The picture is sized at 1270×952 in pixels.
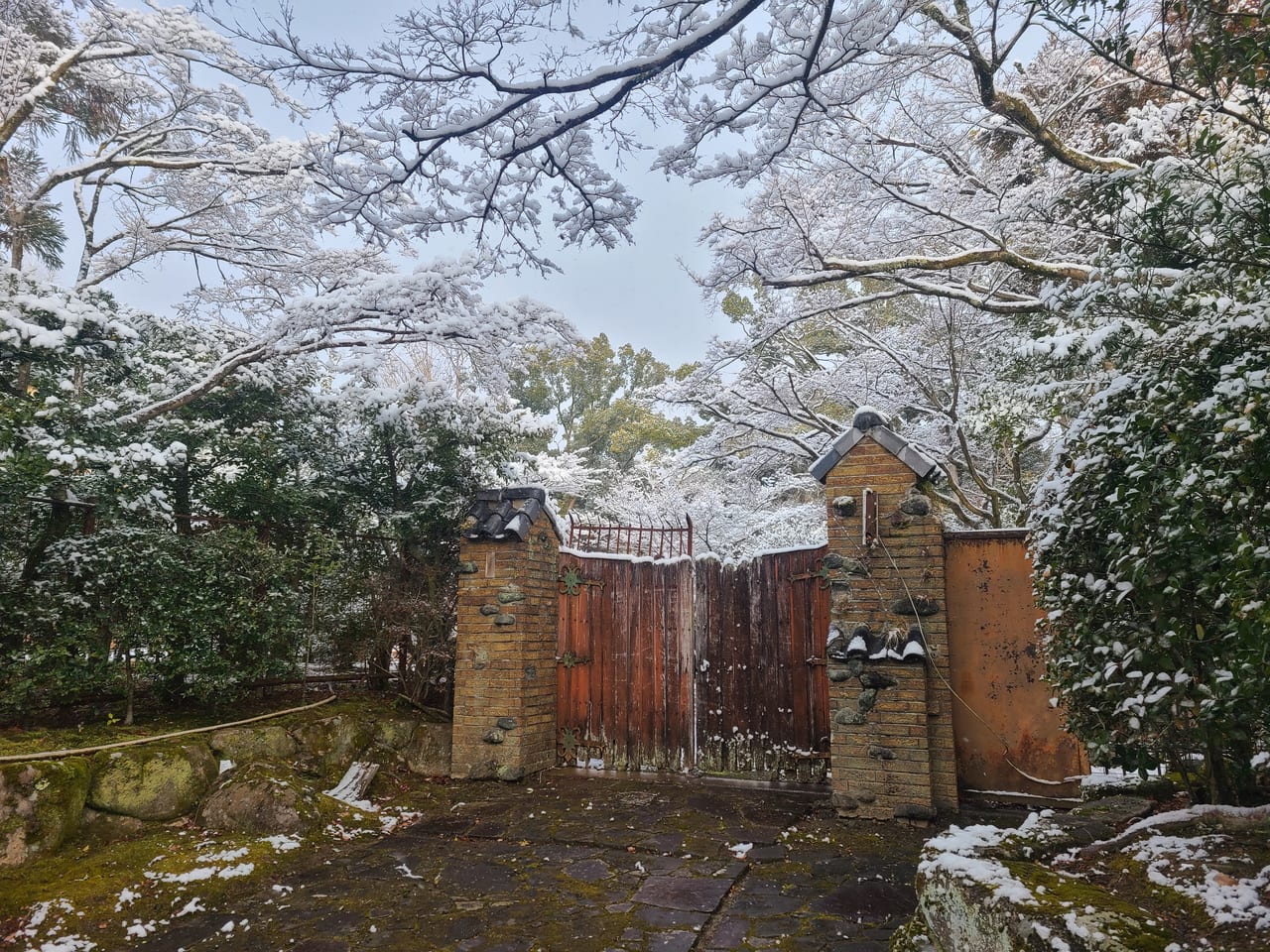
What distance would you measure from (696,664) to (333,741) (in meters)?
2.88

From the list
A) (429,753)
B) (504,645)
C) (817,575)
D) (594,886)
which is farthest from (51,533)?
(817,575)

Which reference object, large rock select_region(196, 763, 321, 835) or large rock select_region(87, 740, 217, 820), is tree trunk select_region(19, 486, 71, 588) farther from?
large rock select_region(196, 763, 321, 835)

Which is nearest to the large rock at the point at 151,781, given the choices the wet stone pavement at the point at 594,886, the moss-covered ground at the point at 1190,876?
the wet stone pavement at the point at 594,886

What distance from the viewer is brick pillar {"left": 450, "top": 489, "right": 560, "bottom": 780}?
544 cm

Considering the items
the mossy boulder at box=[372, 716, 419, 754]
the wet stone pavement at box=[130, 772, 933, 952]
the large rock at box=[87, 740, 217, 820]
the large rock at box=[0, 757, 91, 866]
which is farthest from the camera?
the mossy boulder at box=[372, 716, 419, 754]

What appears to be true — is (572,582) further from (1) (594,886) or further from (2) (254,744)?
(1) (594,886)

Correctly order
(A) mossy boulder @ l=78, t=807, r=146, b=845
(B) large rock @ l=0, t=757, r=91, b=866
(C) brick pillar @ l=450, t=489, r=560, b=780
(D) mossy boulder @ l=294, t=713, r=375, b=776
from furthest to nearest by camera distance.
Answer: (C) brick pillar @ l=450, t=489, r=560, b=780
(D) mossy boulder @ l=294, t=713, r=375, b=776
(A) mossy boulder @ l=78, t=807, r=146, b=845
(B) large rock @ l=0, t=757, r=91, b=866

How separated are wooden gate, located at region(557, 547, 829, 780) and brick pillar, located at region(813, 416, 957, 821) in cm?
63

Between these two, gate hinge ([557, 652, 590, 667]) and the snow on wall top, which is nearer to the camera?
the snow on wall top

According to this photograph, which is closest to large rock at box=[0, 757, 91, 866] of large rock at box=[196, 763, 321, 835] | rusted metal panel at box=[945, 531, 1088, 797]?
large rock at box=[196, 763, 321, 835]

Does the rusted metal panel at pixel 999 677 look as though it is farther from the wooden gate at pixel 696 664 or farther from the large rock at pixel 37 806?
the large rock at pixel 37 806

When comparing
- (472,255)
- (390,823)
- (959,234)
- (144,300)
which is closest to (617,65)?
(472,255)

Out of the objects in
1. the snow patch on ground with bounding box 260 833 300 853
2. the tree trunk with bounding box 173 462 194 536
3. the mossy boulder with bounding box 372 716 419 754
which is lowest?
the snow patch on ground with bounding box 260 833 300 853

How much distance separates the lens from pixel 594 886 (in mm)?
3311
